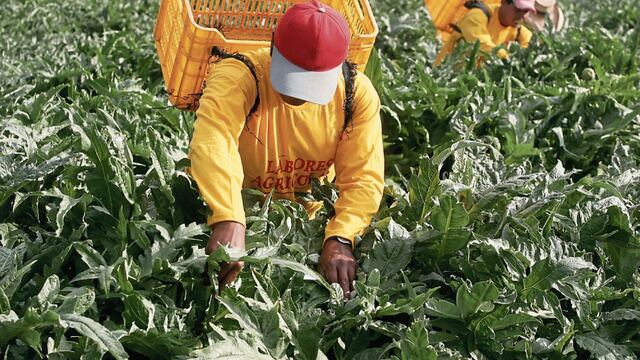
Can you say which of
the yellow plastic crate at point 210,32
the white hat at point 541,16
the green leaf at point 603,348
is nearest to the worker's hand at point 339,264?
the green leaf at point 603,348

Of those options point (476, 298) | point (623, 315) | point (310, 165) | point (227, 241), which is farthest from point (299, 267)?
point (623, 315)

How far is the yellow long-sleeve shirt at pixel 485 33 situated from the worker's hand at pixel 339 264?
360 cm

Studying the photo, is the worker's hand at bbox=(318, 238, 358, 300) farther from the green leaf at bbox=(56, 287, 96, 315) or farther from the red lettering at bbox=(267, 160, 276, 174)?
the green leaf at bbox=(56, 287, 96, 315)

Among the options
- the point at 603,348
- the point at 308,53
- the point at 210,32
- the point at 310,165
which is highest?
the point at 308,53

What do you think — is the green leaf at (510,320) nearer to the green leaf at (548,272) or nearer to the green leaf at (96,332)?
the green leaf at (548,272)

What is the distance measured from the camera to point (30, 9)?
26.3 ft

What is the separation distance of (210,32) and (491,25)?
3.87 m

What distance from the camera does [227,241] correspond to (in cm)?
316

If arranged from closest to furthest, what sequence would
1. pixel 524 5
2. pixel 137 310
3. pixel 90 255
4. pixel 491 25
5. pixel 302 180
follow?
pixel 137 310 < pixel 90 255 < pixel 302 180 < pixel 524 5 < pixel 491 25

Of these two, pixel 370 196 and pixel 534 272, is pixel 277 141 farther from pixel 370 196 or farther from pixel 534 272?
pixel 534 272

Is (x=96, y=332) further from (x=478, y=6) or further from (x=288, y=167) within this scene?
(x=478, y=6)

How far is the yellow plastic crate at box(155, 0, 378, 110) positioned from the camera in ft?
13.1

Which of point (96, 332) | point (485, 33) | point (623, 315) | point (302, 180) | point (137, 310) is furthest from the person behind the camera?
point (485, 33)

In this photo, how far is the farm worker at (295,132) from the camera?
3271 mm
